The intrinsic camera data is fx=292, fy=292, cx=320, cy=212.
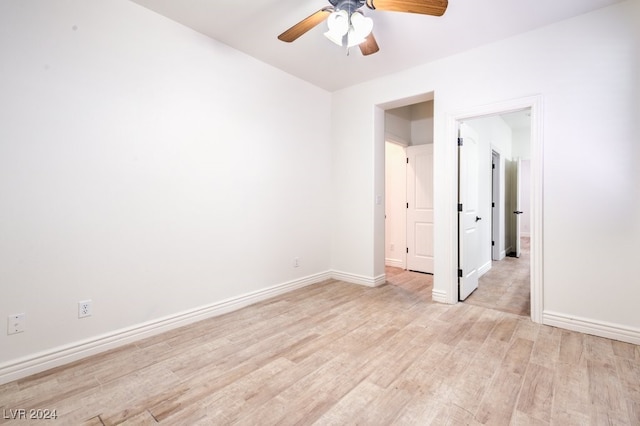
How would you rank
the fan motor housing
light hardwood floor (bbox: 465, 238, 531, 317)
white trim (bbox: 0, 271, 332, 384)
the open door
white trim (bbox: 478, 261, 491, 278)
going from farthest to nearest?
the open door
white trim (bbox: 478, 261, 491, 278)
light hardwood floor (bbox: 465, 238, 531, 317)
the fan motor housing
white trim (bbox: 0, 271, 332, 384)

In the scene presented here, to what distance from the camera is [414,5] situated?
1812 mm

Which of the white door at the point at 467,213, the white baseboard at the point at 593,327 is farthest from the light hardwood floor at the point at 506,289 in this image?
the white baseboard at the point at 593,327

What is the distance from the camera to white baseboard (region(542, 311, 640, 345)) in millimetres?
2291

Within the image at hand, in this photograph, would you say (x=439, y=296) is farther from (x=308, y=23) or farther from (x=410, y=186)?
(x=308, y=23)

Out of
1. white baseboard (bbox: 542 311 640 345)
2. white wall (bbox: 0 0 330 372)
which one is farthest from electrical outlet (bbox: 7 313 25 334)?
white baseboard (bbox: 542 311 640 345)

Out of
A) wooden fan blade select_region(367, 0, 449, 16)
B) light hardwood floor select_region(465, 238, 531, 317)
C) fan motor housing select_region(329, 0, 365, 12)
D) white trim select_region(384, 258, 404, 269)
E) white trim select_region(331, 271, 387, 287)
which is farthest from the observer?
white trim select_region(384, 258, 404, 269)

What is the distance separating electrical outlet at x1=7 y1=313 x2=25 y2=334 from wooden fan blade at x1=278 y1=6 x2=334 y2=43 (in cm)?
265

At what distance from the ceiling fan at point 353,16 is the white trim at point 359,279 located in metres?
2.77

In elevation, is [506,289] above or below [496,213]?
below

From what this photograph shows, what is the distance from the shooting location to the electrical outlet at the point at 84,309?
2119 millimetres

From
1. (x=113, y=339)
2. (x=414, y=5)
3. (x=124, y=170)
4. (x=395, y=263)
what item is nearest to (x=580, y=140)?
(x=414, y=5)

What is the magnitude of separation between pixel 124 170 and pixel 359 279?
2961 mm

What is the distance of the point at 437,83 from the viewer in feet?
10.7

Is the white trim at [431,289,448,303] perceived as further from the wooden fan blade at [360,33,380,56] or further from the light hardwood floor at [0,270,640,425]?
the wooden fan blade at [360,33,380,56]
